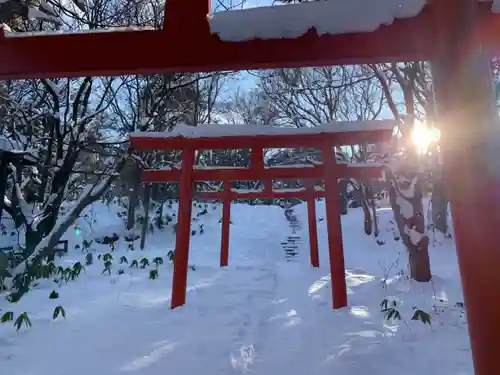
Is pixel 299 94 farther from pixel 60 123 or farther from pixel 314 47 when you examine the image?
pixel 314 47

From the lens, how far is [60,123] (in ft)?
30.3

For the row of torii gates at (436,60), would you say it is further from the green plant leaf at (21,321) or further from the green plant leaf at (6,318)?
the green plant leaf at (6,318)

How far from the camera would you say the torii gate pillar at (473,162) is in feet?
6.09

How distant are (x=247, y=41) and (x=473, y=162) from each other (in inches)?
53.5

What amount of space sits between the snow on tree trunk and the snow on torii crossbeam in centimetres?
553

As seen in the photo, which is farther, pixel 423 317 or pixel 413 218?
pixel 413 218

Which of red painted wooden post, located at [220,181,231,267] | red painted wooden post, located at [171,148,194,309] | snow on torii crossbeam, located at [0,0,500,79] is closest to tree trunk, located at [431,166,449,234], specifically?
red painted wooden post, located at [220,181,231,267]

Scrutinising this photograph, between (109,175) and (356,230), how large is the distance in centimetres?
Result: 1127

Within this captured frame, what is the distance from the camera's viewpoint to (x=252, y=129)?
549 centimetres

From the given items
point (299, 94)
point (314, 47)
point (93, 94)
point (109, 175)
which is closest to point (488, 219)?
point (314, 47)

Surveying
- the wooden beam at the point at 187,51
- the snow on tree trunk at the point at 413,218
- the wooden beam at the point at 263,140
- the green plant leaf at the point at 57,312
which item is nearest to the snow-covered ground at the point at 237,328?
the green plant leaf at the point at 57,312

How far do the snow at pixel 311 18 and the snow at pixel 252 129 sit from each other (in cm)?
327

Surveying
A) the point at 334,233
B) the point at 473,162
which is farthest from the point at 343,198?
the point at 473,162

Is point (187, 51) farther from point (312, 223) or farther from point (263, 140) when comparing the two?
point (312, 223)
